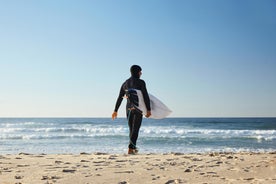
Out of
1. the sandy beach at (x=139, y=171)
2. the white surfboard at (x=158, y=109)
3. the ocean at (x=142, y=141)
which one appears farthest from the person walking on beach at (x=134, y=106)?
the ocean at (x=142, y=141)

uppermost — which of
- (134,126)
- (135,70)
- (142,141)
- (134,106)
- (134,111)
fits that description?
(135,70)

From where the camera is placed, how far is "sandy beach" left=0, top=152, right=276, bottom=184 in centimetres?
429

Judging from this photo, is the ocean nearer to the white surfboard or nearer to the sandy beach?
the white surfboard

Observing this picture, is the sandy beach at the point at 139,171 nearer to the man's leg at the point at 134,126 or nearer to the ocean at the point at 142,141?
the man's leg at the point at 134,126

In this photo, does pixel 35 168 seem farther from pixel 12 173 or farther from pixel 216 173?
pixel 216 173

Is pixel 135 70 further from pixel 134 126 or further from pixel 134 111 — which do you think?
pixel 134 126

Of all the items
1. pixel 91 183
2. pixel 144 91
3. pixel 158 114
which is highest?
pixel 144 91

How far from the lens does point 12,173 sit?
475 cm

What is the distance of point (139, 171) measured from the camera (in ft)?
15.9

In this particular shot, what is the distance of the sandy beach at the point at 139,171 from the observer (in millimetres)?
4289

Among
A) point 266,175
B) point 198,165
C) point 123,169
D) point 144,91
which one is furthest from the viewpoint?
point 144,91

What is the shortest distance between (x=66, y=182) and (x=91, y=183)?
305 mm

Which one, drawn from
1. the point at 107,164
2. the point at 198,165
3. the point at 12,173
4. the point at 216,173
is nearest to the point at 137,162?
the point at 107,164

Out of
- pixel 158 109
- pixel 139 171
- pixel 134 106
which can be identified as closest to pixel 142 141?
pixel 158 109
